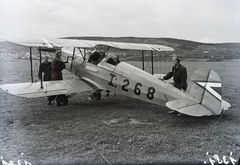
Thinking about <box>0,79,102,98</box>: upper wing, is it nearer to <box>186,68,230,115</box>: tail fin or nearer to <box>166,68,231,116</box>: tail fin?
<box>166,68,231,116</box>: tail fin

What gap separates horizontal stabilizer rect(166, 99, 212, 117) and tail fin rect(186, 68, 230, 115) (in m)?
0.12

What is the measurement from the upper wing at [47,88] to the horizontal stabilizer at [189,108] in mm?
2959

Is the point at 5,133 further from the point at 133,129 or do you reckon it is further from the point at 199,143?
the point at 199,143

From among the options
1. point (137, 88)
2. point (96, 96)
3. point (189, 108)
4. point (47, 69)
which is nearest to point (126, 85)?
point (137, 88)

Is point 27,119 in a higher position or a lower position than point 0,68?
lower

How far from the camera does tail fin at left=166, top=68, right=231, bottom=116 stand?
497 centimetres

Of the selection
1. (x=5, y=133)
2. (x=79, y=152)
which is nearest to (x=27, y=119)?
(x=5, y=133)

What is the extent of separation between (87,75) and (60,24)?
6.32ft

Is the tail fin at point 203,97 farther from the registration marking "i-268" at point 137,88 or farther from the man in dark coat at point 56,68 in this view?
the man in dark coat at point 56,68

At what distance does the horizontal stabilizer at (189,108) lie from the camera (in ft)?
16.3

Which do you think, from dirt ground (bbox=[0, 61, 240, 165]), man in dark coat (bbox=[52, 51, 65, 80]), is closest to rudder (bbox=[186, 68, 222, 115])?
dirt ground (bbox=[0, 61, 240, 165])

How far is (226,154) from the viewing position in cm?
389

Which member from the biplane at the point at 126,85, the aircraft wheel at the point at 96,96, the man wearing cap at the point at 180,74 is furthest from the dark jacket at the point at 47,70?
the man wearing cap at the point at 180,74

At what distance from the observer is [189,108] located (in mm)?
5121
